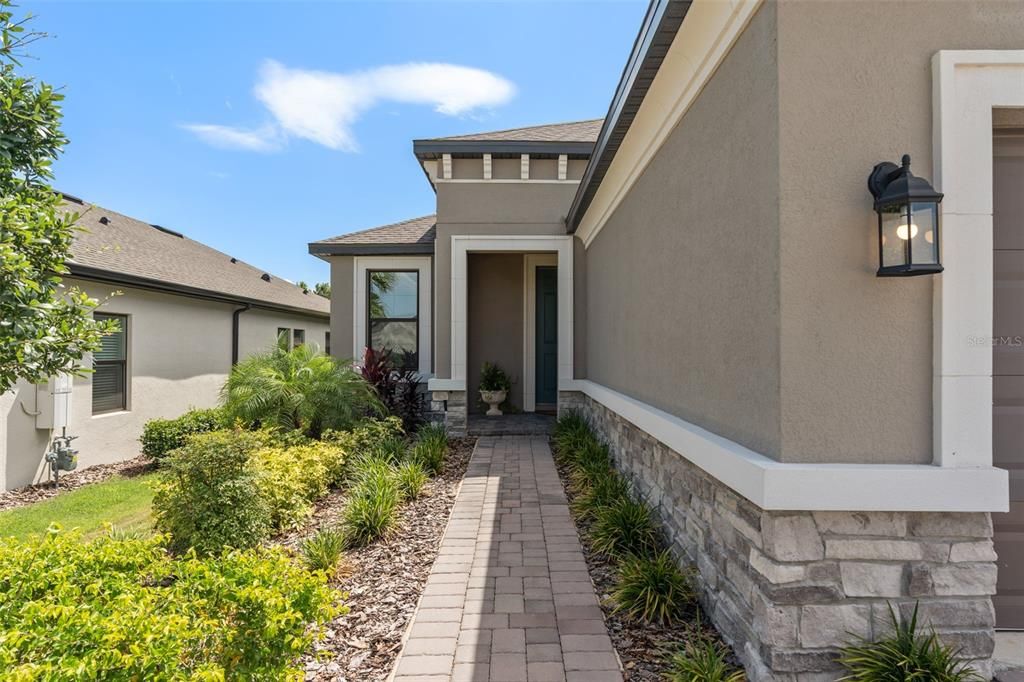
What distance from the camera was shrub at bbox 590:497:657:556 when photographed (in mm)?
3643

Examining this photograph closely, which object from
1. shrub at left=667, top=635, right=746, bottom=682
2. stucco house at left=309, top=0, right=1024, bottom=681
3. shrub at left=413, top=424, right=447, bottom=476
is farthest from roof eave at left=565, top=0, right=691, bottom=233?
shrub at left=413, top=424, right=447, bottom=476

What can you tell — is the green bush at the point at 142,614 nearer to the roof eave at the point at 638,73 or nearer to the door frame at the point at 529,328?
the roof eave at the point at 638,73

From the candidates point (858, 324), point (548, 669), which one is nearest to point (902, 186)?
point (858, 324)

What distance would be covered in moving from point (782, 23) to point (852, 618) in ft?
8.88

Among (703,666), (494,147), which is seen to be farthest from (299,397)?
(703,666)

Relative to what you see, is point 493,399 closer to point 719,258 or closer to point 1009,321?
point 719,258

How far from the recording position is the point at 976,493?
6.61 ft

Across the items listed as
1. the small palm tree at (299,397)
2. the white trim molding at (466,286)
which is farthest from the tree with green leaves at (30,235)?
the white trim molding at (466,286)

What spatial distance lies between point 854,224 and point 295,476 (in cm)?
512

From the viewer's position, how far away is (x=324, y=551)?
3.53 meters

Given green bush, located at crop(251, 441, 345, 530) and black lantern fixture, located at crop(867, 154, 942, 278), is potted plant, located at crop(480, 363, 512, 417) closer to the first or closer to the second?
green bush, located at crop(251, 441, 345, 530)

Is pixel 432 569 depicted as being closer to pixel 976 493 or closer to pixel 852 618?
pixel 852 618

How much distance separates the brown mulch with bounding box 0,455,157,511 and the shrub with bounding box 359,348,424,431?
3.98 meters

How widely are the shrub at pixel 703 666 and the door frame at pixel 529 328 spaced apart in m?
7.10
